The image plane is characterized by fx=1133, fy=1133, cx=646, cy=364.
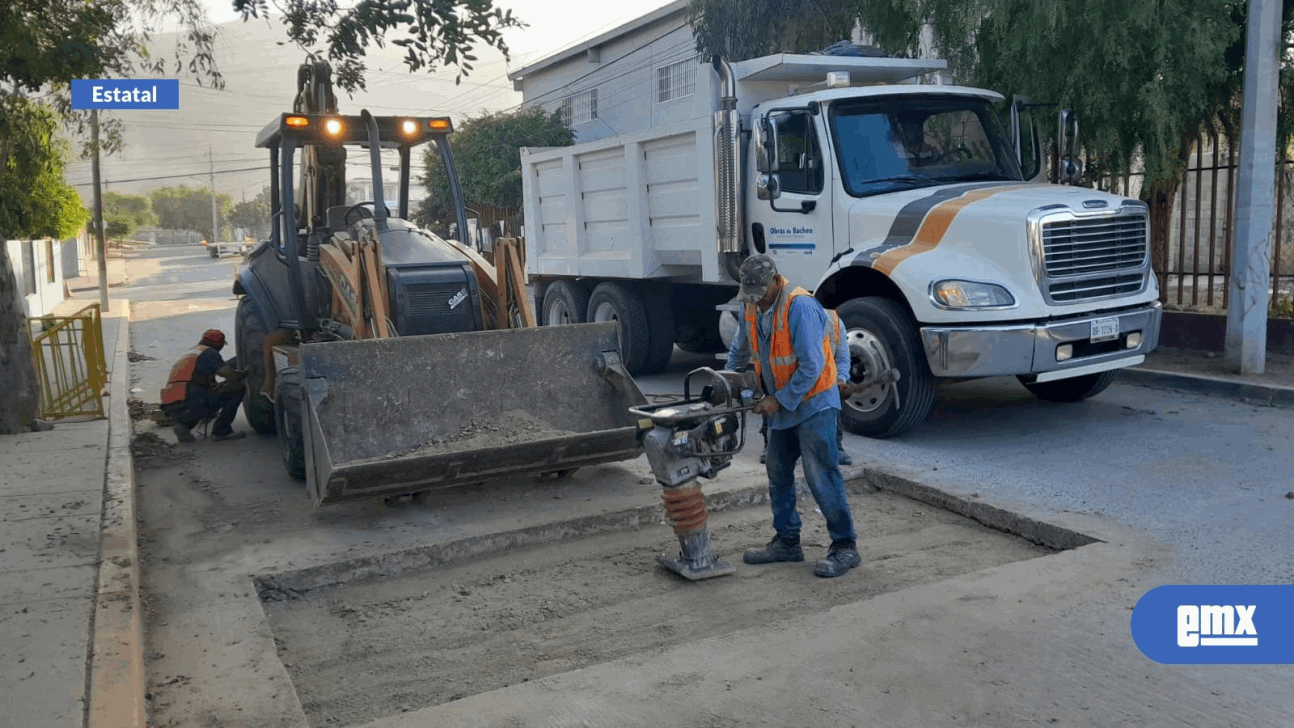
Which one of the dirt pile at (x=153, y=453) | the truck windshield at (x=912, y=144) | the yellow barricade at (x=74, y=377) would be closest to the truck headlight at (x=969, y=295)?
the truck windshield at (x=912, y=144)

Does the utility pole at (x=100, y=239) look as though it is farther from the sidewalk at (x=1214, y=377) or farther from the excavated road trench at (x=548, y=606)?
the excavated road trench at (x=548, y=606)

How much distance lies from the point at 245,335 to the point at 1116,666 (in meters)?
6.94

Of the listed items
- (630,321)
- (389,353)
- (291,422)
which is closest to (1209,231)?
(630,321)

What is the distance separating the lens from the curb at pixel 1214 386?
9086 millimetres

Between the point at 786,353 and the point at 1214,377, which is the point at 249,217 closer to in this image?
the point at 1214,377

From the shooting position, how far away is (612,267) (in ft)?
37.4

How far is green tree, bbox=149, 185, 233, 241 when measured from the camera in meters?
148

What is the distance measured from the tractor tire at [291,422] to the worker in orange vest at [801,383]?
310 centimetres

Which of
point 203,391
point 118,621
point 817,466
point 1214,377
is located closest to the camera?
point 118,621

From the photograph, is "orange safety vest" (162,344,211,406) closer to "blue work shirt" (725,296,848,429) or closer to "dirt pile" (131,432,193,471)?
"dirt pile" (131,432,193,471)

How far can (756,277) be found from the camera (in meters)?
5.48

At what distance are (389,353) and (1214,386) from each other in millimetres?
6947

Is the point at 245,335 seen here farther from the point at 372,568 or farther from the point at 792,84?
the point at 792,84

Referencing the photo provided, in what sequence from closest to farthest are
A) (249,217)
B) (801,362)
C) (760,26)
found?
(801,362) → (760,26) → (249,217)
